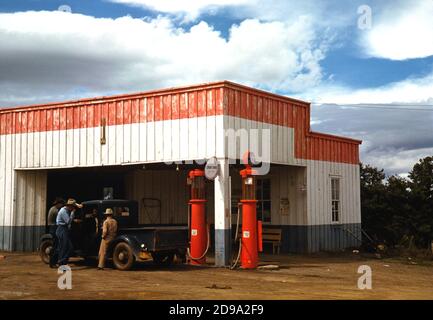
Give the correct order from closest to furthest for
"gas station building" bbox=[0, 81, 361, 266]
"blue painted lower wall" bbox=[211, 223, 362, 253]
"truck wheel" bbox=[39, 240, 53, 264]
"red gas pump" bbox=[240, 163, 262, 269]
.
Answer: "red gas pump" bbox=[240, 163, 262, 269]
"truck wheel" bbox=[39, 240, 53, 264]
"gas station building" bbox=[0, 81, 361, 266]
"blue painted lower wall" bbox=[211, 223, 362, 253]

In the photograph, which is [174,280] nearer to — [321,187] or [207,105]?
[207,105]

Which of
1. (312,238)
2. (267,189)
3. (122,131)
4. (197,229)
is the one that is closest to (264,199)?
(267,189)

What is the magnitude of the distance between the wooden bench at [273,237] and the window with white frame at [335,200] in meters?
2.75

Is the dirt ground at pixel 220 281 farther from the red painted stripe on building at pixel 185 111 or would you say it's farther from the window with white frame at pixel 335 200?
the red painted stripe on building at pixel 185 111

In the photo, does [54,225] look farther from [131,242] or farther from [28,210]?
[28,210]

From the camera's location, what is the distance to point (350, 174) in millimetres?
24375

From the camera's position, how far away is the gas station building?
17.2 metres

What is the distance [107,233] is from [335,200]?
35.9ft

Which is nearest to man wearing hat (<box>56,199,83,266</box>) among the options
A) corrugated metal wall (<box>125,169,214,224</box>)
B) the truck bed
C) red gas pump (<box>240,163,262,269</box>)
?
the truck bed

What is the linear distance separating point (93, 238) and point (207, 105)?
508 centimetres

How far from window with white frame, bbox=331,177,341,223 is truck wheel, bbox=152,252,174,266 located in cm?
880

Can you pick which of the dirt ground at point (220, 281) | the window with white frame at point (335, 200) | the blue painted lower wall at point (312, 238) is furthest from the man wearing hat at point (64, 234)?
the window with white frame at point (335, 200)

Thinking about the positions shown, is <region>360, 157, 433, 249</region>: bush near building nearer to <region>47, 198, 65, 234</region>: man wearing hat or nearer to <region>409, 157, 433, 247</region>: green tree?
<region>409, 157, 433, 247</region>: green tree
